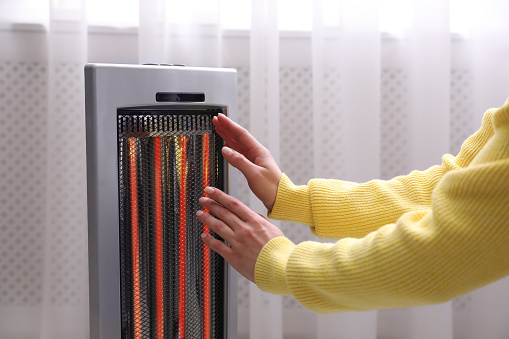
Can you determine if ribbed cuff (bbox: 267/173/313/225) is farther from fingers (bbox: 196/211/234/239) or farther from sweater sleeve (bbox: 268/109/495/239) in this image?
fingers (bbox: 196/211/234/239)

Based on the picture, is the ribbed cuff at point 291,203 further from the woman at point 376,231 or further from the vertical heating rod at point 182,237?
the vertical heating rod at point 182,237

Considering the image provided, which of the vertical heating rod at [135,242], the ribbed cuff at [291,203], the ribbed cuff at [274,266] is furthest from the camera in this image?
the ribbed cuff at [291,203]

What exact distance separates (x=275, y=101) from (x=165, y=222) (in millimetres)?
647

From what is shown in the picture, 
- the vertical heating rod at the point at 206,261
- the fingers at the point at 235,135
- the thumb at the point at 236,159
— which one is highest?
the fingers at the point at 235,135

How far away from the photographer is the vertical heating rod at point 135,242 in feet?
2.76

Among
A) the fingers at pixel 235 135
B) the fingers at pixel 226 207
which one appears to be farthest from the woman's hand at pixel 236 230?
the fingers at pixel 235 135

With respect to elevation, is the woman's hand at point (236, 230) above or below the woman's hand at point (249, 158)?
below

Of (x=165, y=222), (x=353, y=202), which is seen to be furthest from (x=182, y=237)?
(x=353, y=202)

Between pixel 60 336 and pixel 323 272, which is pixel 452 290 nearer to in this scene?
pixel 323 272

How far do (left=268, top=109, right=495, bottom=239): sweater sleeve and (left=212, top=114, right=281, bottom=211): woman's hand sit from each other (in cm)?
2

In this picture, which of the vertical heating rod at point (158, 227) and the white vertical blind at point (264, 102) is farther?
the white vertical blind at point (264, 102)

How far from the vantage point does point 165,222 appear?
868 mm

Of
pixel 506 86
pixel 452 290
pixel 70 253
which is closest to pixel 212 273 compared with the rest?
pixel 452 290

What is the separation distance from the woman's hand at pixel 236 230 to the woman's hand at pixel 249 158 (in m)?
0.06
